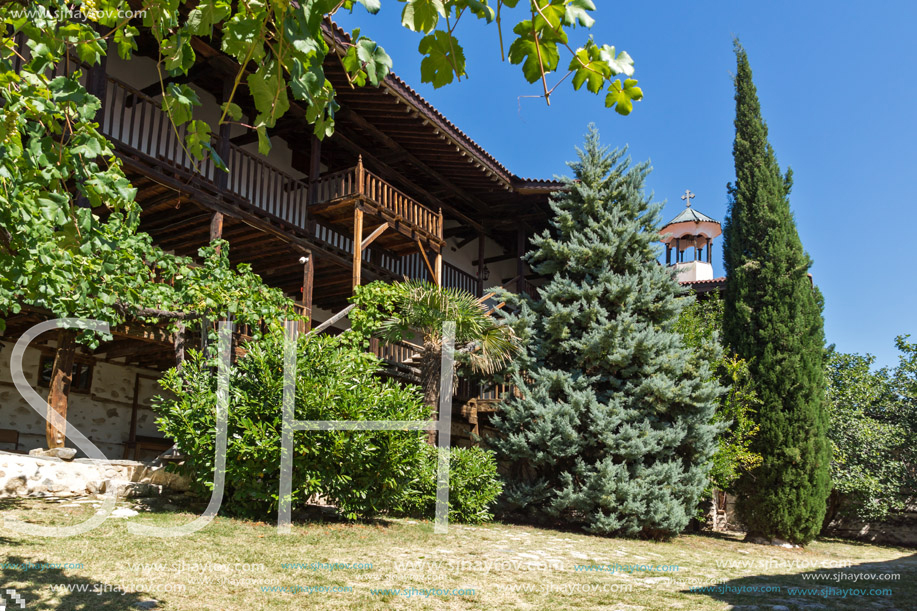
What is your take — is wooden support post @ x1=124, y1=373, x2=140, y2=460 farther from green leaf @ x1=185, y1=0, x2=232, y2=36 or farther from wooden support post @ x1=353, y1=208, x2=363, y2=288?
green leaf @ x1=185, y1=0, x2=232, y2=36

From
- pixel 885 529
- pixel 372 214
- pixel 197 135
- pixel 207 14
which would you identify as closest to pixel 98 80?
pixel 372 214

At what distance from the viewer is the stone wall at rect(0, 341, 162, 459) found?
10305 millimetres

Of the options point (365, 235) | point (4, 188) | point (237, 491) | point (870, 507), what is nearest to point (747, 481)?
point (870, 507)

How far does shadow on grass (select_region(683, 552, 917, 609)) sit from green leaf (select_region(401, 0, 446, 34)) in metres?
Answer: 4.58

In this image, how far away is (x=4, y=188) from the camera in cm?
328

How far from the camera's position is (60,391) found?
8203 mm

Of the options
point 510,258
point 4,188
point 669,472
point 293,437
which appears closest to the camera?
point 4,188

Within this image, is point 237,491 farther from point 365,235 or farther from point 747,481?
point 747,481

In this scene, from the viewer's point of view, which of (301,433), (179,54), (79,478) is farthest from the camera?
(79,478)

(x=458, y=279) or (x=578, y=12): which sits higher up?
(x=458, y=279)

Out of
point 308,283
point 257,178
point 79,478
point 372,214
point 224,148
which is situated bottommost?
point 79,478

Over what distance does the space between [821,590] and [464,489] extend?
426 cm

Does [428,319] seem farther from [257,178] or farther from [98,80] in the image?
[98,80]

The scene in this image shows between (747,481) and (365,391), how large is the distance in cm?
756
